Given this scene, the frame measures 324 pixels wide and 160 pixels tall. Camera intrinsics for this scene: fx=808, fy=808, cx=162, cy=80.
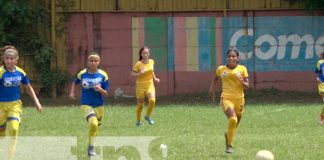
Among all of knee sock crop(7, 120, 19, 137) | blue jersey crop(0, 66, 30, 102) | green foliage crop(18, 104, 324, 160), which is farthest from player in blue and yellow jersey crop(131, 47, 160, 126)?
knee sock crop(7, 120, 19, 137)

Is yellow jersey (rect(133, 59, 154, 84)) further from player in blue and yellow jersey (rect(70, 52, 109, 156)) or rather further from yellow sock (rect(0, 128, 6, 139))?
yellow sock (rect(0, 128, 6, 139))

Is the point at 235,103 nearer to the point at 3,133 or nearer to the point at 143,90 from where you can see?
the point at 3,133

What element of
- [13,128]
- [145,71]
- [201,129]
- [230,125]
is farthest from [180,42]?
[13,128]

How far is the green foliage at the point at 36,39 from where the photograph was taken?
26297mm

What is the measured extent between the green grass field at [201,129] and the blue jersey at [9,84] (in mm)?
1383

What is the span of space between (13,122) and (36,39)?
1515 centimetres

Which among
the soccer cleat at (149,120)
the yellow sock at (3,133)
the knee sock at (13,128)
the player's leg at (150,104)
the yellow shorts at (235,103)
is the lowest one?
the soccer cleat at (149,120)

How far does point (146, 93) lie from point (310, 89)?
9.99 m

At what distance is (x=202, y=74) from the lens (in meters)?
27.0

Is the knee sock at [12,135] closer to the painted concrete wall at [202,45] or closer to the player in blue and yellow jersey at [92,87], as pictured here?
the player in blue and yellow jersey at [92,87]

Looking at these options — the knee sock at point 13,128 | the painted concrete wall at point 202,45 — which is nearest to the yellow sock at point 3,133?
the knee sock at point 13,128

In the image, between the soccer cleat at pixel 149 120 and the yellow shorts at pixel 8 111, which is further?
the soccer cleat at pixel 149 120

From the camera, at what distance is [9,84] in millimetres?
12086

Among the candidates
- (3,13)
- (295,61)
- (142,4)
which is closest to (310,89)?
(295,61)
